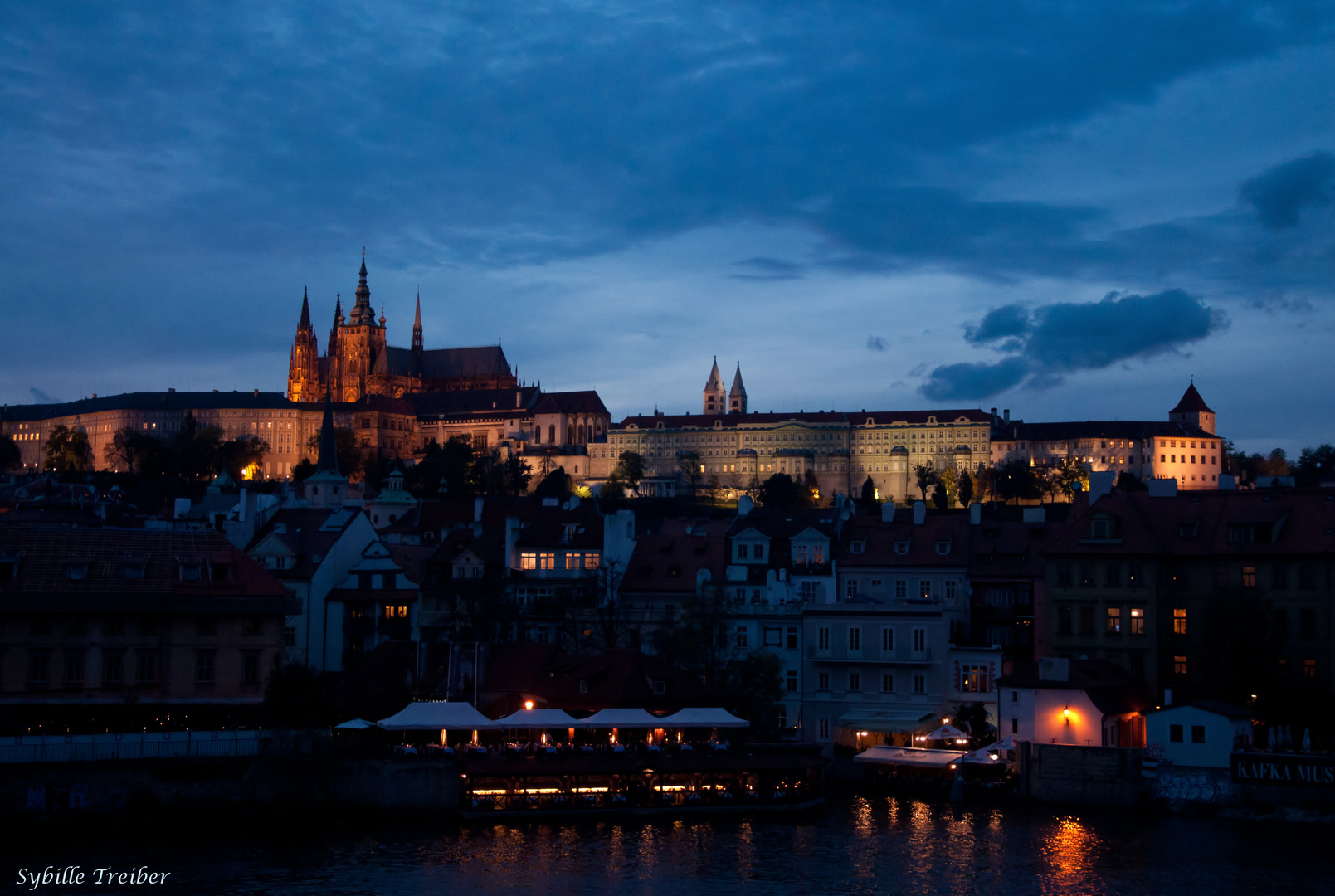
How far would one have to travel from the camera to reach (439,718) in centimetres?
4834

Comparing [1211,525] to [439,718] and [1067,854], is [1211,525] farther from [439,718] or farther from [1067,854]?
[439,718]

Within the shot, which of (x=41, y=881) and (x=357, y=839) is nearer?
(x=41, y=881)

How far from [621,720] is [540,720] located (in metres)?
2.63

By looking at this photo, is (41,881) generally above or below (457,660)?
below

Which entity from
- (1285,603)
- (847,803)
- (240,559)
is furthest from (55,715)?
(1285,603)

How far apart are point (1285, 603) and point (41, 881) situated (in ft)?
142

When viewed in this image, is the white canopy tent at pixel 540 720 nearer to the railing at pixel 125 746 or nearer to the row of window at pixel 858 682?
the railing at pixel 125 746

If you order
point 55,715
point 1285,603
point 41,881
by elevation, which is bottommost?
point 41,881

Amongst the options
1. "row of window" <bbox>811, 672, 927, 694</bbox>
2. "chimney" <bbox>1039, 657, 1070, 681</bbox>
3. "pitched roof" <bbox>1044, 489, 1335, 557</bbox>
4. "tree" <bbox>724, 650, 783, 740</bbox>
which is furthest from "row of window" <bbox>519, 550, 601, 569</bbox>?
"chimney" <bbox>1039, 657, 1070, 681</bbox>

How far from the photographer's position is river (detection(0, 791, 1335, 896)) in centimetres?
3859

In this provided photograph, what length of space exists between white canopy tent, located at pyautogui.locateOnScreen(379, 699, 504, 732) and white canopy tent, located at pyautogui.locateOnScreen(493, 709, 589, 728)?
1.25 feet

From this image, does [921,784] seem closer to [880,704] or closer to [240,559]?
[880,704]

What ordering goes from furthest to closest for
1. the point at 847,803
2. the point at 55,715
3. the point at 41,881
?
the point at 847,803 → the point at 55,715 → the point at 41,881

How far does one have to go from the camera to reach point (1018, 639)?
61781 millimetres
